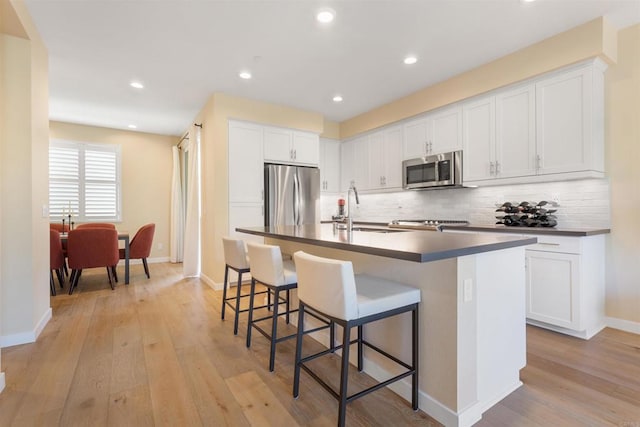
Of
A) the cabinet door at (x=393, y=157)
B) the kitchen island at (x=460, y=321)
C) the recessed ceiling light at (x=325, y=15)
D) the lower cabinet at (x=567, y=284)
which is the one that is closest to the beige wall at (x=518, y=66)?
the cabinet door at (x=393, y=157)

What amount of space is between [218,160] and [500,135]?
3.45 meters

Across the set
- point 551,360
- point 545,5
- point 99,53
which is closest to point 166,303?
point 99,53

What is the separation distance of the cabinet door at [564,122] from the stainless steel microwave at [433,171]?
0.89m

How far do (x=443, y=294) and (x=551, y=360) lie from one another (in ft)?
4.56

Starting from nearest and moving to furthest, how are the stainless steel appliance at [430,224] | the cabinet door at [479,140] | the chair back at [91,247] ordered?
the cabinet door at [479,140], the stainless steel appliance at [430,224], the chair back at [91,247]

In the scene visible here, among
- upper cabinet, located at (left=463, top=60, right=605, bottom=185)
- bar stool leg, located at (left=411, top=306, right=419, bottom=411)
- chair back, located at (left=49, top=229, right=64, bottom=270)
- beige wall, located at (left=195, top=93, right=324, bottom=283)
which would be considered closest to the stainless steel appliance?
upper cabinet, located at (left=463, top=60, right=605, bottom=185)

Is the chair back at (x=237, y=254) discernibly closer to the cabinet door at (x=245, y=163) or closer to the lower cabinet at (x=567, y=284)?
the cabinet door at (x=245, y=163)

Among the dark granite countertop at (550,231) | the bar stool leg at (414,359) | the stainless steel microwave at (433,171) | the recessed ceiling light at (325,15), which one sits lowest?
the bar stool leg at (414,359)

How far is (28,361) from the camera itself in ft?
7.11

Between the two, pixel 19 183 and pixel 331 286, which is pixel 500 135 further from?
pixel 19 183

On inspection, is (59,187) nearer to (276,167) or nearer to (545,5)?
(276,167)

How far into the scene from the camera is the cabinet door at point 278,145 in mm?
4496

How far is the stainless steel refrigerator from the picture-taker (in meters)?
4.46

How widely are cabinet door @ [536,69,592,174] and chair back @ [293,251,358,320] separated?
264 cm
